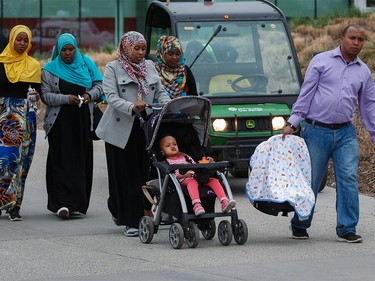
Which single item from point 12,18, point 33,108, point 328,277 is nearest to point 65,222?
point 33,108

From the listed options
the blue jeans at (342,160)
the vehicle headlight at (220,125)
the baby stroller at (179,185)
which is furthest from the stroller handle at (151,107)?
the vehicle headlight at (220,125)

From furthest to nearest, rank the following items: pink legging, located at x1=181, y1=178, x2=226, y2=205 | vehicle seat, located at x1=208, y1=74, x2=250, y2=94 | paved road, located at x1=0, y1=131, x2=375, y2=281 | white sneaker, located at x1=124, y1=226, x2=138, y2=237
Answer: vehicle seat, located at x1=208, y1=74, x2=250, y2=94, white sneaker, located at x1=124, y1=226, x2=138, y2=237, pink legging, located at x1=181, y1=178, x2=226, y2=205, paved road, located at x1=0, y1=131, x2=375, y2=281

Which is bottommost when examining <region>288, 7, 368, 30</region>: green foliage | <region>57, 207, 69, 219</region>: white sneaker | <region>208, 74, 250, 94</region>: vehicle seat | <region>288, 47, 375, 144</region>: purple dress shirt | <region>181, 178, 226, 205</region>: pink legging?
<region>57, 207, 69, 219</region>: white sneaker

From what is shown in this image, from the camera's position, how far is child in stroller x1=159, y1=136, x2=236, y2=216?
A: 10.2m

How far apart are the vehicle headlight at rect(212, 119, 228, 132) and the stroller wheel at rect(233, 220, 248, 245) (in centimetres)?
384

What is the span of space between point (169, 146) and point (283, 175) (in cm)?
105

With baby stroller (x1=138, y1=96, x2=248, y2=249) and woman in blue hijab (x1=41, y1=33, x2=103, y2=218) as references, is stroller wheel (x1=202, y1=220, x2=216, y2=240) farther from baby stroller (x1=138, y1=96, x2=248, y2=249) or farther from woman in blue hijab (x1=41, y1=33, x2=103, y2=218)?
woman in blue hijab (x1=41, y1=33, x2=103, y2=218)

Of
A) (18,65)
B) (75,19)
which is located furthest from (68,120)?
(75,19)

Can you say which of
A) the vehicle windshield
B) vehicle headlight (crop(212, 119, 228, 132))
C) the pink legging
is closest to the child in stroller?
the pink legging

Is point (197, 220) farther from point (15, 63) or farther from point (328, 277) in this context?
point (15, 63)

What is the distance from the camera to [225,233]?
1038 centimetres

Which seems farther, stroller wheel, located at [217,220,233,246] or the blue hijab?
the blue hijab

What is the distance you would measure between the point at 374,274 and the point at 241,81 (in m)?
6.48

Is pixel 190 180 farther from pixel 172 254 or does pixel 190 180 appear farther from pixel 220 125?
pixel 220 125
